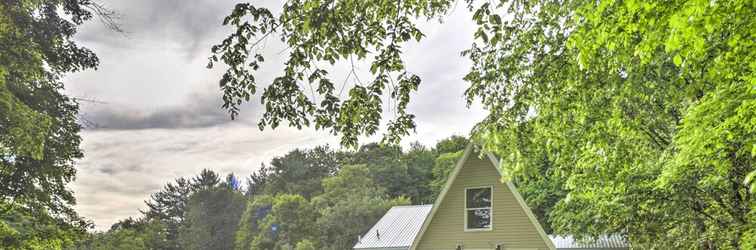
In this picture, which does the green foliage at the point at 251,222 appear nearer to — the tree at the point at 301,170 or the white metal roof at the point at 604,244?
the tree at the point at 301,170

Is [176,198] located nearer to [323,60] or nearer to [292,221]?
[292,221]

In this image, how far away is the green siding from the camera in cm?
1762

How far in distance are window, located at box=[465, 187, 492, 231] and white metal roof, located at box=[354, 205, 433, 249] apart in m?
3.33

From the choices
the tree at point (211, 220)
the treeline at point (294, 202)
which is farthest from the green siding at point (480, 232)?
the tree at point (211, 220)

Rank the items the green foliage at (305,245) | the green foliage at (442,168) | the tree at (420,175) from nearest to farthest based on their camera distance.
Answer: the green foliage at (305,245), the green foliage at (442,168), the tree at (420,175)

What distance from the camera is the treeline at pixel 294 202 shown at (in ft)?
128

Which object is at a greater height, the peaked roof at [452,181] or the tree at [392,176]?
the tree at [392,176]

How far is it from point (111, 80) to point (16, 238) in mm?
4630

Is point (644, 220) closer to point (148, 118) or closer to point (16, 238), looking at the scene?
point (16, 238)

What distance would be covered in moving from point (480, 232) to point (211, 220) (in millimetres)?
39663

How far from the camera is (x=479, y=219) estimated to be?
726 inches

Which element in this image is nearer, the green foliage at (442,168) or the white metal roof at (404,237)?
the white metal roof at (404,237)

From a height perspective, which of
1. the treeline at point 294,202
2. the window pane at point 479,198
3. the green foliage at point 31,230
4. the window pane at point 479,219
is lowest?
the green foliage at point 31,230

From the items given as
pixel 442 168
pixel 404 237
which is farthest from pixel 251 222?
pixel 404 237
